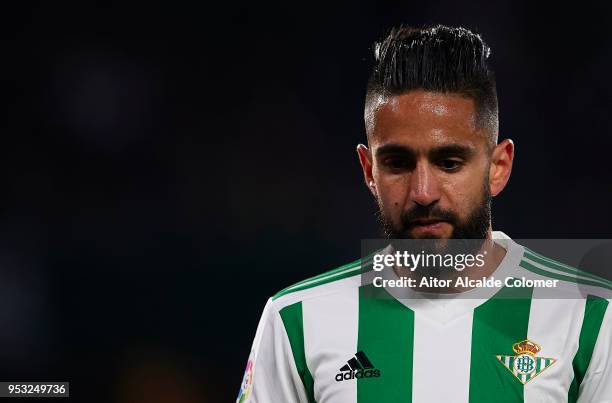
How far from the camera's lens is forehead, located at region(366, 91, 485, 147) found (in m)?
1.86

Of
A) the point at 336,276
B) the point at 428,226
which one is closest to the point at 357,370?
the point at 336,276

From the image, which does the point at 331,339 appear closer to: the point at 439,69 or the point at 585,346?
the point at 585,346

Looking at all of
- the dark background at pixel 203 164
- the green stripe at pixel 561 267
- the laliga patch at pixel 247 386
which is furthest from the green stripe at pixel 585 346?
the dark background at pixel 203 164

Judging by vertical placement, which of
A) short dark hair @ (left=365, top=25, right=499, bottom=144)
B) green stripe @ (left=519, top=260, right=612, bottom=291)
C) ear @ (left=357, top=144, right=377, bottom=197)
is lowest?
green stripe @ (left=519, top=260, right=612, bottom=291)

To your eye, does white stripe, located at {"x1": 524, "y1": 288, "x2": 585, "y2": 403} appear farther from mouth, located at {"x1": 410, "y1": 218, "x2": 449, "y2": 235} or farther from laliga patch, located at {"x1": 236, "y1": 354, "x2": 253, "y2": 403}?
laliga patch, located at {"x1": 236, "y1": 354, "x2": 253, "y2": 403}

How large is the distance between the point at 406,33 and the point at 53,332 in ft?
8.04

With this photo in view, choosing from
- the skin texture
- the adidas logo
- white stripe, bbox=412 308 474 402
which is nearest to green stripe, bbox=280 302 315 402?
the adidas logo

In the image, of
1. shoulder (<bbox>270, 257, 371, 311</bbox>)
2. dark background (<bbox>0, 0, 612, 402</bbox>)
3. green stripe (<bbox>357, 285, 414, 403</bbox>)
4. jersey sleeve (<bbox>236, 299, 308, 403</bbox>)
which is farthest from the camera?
dark background (<bbox>0, 0, 612, 402</bbox>)

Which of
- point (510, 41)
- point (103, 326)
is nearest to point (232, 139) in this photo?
point (103, 326)

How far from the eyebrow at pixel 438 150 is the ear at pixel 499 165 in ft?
0.42

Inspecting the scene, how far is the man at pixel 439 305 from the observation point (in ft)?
6.09

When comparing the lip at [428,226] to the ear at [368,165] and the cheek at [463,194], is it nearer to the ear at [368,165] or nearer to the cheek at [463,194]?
the cheek at [463,194]

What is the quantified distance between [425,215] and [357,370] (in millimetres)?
448

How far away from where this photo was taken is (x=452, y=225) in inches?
72.5
